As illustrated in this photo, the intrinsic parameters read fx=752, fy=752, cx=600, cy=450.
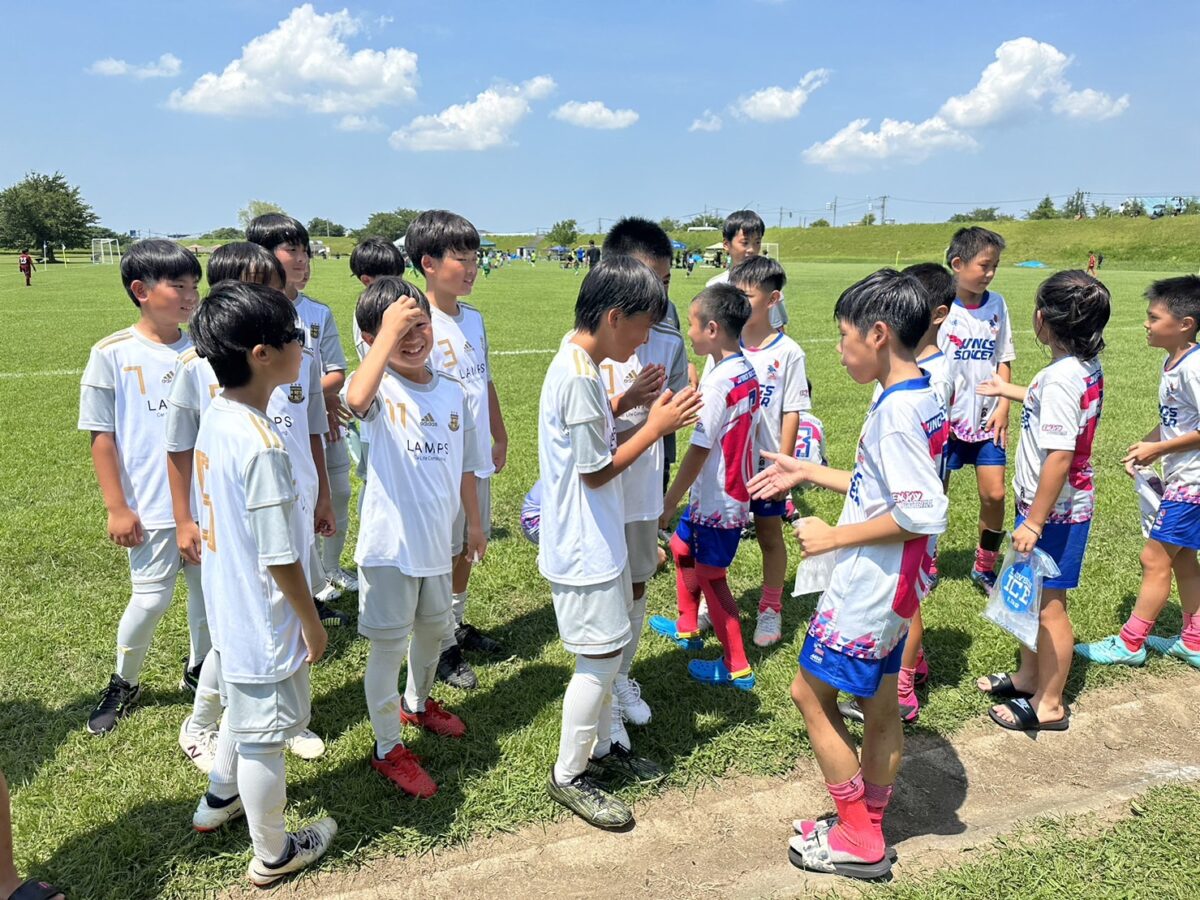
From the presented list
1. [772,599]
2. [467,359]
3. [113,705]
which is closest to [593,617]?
[467,359]

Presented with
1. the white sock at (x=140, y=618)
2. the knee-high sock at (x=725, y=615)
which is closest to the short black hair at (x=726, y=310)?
the knee-high sock at (x=725, y=615)

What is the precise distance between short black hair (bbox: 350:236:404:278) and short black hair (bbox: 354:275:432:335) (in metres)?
1.58

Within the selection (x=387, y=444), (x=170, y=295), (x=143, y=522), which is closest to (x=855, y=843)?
(x=387, y=444)

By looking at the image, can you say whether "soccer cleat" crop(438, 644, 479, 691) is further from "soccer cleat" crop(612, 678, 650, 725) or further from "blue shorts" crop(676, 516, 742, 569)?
"blue shorts" crop(676, 516, 742, 569)

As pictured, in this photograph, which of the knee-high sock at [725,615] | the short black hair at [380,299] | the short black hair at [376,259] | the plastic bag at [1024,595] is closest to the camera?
the short black hair at [380,299]

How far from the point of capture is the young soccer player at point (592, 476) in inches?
99.3

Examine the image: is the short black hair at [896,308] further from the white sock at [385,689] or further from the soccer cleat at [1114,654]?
the soccer cleat at [1114,654]

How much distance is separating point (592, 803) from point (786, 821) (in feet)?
2.55

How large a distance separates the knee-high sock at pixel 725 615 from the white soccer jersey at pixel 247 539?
2.08 m

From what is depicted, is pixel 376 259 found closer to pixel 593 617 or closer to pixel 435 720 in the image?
pixel 435 720

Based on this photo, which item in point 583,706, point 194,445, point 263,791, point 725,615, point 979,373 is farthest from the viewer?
point 979,373

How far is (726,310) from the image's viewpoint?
3.52m

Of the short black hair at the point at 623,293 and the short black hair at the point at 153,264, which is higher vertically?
the short black hair at the point at 153,264

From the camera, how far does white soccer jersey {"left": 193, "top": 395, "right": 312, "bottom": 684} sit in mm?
2207
